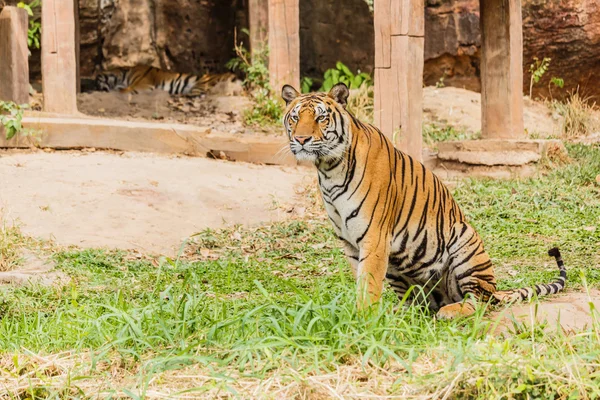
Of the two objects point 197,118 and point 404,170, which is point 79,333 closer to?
point 404,170

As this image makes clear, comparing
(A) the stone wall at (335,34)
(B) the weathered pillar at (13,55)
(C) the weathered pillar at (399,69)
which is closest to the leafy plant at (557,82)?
(A) the stone wall at (335,34)

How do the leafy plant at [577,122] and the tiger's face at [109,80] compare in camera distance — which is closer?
the leafy plant at [577,122]

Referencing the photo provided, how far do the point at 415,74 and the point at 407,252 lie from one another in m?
4.17

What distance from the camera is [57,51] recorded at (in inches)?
400

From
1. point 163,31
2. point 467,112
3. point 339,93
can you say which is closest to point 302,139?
point 339,93

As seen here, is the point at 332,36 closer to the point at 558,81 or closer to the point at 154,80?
the point at 154,80

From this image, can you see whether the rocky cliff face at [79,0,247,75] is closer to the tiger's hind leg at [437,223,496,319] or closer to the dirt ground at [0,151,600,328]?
the dirt ground at [0,151,600,328]

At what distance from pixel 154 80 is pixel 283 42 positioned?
462 cm

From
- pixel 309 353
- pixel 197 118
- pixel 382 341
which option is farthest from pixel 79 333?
pixel 197 118

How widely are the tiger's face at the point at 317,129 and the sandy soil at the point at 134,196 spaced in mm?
2798

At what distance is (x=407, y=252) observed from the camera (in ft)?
15.7

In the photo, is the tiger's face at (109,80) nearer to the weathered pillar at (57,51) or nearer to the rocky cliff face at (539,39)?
the weathered pillar at (57,51)

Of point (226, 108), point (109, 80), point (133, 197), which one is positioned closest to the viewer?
point (133, 197)

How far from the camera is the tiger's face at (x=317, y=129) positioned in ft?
15.0
